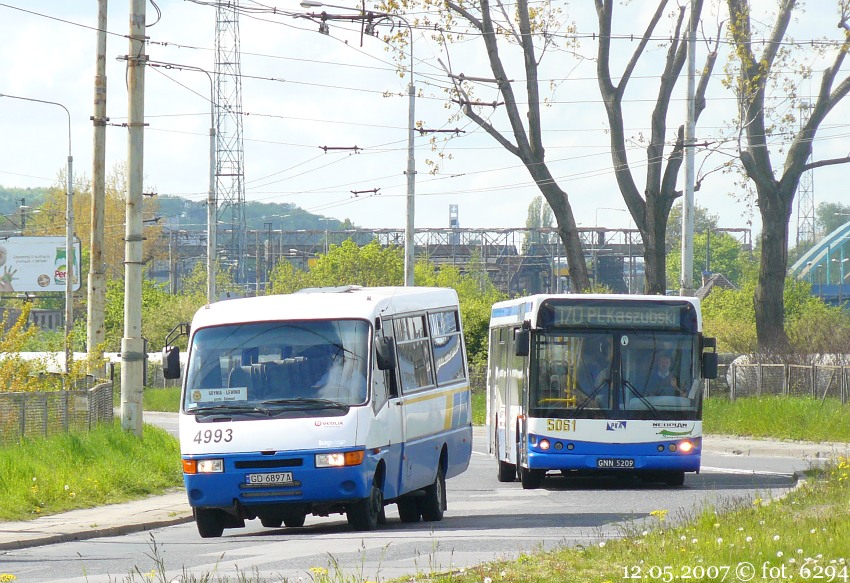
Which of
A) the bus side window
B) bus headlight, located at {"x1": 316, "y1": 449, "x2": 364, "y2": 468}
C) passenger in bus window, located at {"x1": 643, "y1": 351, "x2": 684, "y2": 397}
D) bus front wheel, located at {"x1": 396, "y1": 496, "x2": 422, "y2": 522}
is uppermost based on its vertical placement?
the bus side window

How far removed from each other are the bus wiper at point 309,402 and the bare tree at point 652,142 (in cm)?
2547

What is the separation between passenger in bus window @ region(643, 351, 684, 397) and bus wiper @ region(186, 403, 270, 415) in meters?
7.43

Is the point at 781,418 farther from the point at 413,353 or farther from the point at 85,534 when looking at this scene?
the point at 85,534

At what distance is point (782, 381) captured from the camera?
39.4 m

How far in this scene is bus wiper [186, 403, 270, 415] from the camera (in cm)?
1477

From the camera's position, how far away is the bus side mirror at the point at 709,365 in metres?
20.2

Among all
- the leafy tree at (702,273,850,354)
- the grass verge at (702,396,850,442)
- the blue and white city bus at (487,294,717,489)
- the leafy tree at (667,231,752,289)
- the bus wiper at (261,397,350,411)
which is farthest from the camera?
the leafy tree at (667,231,752,289)

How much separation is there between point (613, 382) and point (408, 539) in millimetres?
7209

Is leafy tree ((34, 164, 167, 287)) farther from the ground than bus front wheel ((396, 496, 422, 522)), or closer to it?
farther from the ground

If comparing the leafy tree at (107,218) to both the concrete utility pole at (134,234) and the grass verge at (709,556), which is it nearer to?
the concrete utility pole at (134,234)

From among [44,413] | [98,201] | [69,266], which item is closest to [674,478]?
[44,413]

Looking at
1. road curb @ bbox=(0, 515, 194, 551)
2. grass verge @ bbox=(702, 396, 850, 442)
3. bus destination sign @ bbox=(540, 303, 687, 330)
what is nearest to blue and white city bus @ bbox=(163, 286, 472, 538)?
road curb @ bbox=(0, 515, 194, 551)

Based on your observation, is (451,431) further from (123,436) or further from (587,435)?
(123,436)

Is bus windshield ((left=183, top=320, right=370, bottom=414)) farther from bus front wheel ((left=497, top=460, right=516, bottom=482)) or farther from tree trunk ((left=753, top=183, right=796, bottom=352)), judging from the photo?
tree trunk ((left=753, top=183, right=796, bottom=352))
